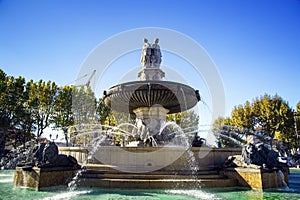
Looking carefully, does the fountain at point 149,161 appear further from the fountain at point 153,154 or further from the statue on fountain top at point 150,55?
the statue on fountain top at point 150,55

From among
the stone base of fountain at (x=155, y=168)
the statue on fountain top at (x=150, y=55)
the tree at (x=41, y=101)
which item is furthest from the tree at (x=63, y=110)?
the stone base of fountain at (x=155, y=168)

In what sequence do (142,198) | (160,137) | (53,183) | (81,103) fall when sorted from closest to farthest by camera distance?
(142,198)
(53,183)
(160,137)
(81,103)

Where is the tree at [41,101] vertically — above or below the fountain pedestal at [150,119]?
above

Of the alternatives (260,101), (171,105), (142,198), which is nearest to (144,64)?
(171,105)

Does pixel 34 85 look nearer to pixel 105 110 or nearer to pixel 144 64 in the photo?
pixel 105 110

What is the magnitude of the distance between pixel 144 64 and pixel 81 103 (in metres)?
19.3

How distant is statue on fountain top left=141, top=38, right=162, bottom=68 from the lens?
1537 centimetres

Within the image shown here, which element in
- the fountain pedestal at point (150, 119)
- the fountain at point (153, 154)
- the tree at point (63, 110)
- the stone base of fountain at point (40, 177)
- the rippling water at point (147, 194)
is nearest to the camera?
the rippling water at point (147, 194)

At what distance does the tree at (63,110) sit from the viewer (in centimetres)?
2712

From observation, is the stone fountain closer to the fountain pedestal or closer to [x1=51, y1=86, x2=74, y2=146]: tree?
the fountain pedestal

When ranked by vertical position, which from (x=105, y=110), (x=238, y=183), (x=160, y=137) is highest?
(x=105, y=110)

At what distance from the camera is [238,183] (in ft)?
25.5

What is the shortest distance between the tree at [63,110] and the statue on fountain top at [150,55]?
15.6 metres

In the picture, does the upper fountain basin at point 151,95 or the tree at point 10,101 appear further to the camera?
the tree at point 10,101
